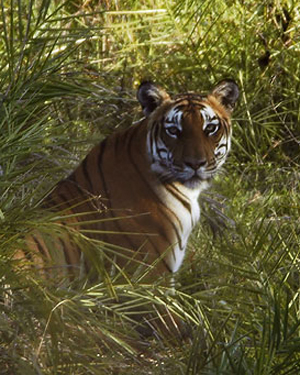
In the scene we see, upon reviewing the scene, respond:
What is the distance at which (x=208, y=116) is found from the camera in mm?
3676

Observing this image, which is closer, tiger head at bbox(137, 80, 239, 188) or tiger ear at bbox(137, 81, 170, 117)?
tiger head at bbox(137, 80, 239, 188)

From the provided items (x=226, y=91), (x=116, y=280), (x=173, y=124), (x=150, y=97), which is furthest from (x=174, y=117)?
(x=116, y=280)

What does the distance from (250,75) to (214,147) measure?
1.37 metres

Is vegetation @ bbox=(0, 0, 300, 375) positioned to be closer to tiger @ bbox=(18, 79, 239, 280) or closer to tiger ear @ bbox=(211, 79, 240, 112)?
tiger @ bbox=(18, 79, 239, 280)

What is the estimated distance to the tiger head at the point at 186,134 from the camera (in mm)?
3568

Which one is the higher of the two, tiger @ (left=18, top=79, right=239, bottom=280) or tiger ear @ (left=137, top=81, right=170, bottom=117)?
tiger ear @ (left=137, top=81, right=170, bottom=117)

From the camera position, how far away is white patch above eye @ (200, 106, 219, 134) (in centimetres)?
366

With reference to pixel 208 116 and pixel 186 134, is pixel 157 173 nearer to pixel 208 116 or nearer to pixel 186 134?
pixel 186 134

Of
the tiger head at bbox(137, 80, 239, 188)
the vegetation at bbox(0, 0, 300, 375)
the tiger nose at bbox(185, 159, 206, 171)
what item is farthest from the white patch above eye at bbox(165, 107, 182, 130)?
the vegetation at bbox(0, 0, 300, 375)

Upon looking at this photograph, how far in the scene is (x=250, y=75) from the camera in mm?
4934

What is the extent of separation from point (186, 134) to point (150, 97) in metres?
0.21

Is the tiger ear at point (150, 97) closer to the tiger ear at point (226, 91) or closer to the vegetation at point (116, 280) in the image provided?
the tiger ear at point (226, 91)

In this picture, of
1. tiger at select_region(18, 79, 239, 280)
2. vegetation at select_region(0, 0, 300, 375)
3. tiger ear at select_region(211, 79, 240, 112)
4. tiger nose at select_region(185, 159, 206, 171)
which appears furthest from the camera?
tiger ear at select_region(211, 79, 240, 112)

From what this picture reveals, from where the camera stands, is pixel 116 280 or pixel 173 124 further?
pixel 173 124
